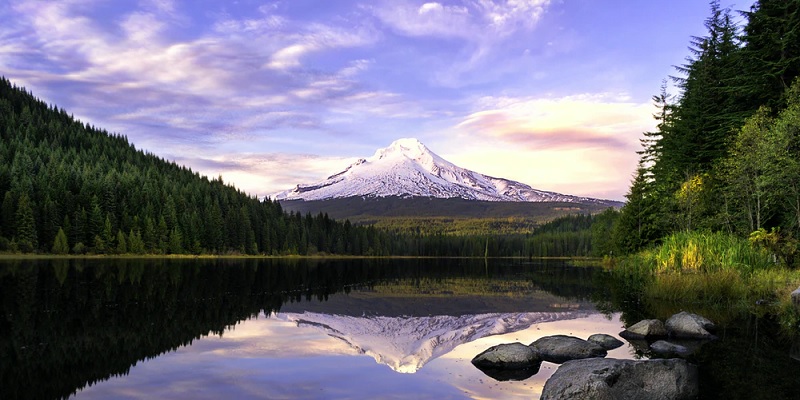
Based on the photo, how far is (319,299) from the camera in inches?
1485

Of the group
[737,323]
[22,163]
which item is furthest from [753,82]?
[22,163]

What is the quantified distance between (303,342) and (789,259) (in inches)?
1070

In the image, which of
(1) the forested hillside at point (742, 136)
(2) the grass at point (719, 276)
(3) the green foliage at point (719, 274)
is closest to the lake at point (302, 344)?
(2) the grass at point (719, 276)

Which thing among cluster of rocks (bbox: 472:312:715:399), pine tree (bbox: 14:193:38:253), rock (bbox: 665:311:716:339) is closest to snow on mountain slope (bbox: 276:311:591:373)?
cluster of rocks (bbox: 472:312:715:399)

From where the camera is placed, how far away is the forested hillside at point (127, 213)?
105m

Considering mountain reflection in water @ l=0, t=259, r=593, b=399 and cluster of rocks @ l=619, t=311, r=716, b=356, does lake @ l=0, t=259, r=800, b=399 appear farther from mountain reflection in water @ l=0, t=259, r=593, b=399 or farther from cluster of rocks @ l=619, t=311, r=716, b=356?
cluster of rocks @ l=619, t=311, r=716, b=356

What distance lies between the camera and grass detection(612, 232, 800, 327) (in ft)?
84.2

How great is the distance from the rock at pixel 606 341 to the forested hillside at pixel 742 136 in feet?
50.0

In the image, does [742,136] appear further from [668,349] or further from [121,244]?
[121,244]

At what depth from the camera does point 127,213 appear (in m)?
120

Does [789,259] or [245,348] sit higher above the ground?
[789,259]

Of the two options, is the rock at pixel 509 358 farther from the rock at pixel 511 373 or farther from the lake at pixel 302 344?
the lake at pixel 302 344

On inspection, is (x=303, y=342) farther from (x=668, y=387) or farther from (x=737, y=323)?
(x=737, y=323)

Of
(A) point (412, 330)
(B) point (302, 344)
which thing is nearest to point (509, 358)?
(B) point (302, 344)
